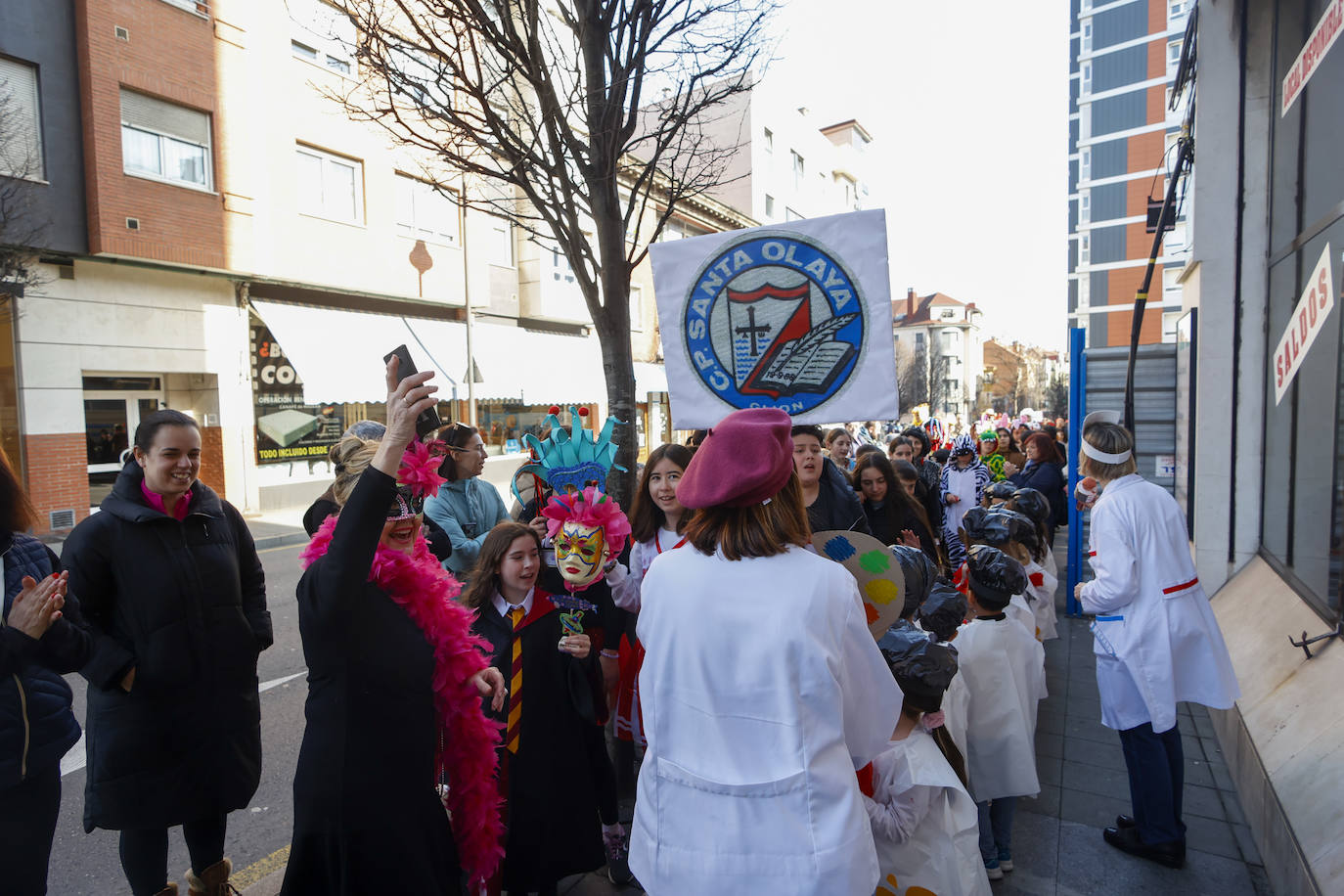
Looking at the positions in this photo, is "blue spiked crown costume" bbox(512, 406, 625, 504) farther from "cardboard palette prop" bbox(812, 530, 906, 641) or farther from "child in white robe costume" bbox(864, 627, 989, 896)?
"child in white robe costume" bbox(864, 627, 989, 896)

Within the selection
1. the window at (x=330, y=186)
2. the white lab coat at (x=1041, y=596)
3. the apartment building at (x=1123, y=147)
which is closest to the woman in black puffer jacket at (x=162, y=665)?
the white lab coat at (x=1041, y=596)

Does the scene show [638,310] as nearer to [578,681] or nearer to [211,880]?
[578,681]

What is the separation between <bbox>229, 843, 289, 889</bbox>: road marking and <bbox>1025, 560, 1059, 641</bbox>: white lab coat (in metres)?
4.22

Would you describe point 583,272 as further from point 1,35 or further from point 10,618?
point 1,35

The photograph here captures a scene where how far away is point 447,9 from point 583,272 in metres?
1.61

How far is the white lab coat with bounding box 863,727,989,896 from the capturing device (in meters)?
2.34

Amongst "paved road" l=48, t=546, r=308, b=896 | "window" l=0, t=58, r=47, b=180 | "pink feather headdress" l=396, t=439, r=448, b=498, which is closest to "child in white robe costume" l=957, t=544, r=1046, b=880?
"pink feather headdress" l=396, t=439, r=448, b=498

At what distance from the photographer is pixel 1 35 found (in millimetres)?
11273

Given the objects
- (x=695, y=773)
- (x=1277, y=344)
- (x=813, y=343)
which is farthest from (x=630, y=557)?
(x=1277, y=344)

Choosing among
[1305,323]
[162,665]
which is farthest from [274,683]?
[1305,323]

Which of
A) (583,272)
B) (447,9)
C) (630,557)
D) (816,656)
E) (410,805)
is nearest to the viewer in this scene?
(816,656)

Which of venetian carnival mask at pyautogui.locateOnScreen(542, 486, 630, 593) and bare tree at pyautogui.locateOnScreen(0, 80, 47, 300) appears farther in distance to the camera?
bare tree at pyautogui.locateOnScreen(0, 80, 47, 300)

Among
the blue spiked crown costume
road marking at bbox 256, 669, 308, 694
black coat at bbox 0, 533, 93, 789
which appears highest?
the blue spiked crown costume

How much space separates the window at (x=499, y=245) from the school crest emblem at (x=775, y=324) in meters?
17.9
